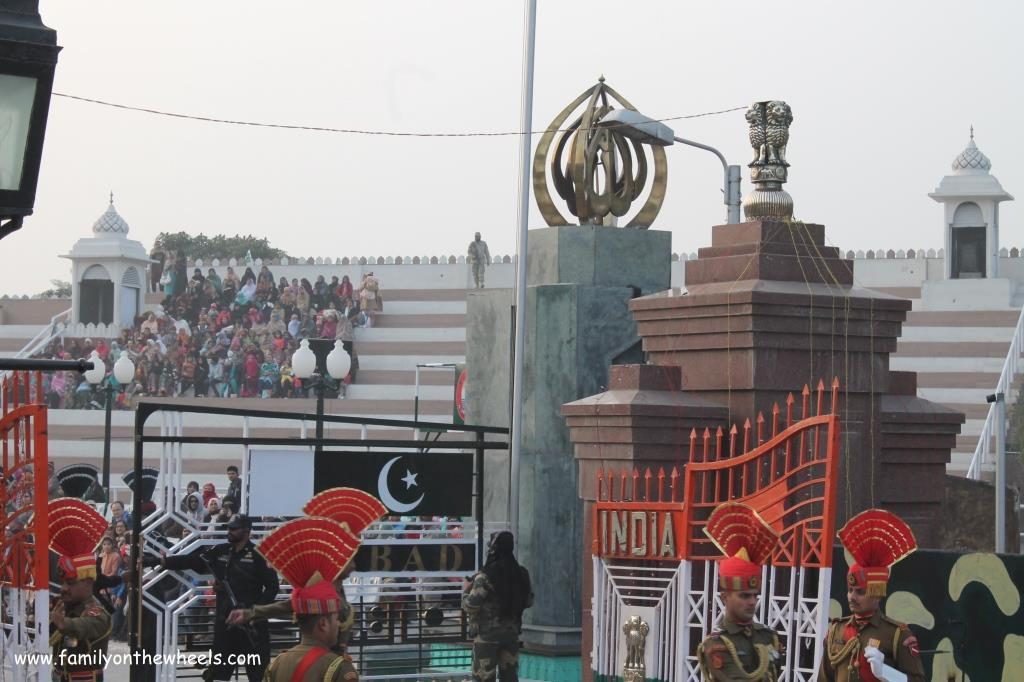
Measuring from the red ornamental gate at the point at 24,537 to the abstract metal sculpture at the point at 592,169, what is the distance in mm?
9481

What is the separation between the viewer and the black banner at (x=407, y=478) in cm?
1280

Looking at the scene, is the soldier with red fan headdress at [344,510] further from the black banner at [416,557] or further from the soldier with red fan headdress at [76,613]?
the black banner at [416,557]

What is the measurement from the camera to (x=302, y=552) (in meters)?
6.55

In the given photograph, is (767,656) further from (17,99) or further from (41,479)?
(17,99)

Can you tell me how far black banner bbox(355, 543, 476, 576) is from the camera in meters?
12.9

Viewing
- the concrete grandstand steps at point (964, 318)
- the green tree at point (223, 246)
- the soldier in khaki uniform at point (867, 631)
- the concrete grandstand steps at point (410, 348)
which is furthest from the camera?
the green tree at point (223, 246)

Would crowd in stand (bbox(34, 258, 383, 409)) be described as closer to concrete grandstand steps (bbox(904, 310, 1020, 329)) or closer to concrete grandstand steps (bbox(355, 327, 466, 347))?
concrete grandstand steps (bbox(355, 327, 466, 347))

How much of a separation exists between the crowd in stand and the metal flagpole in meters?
23.6

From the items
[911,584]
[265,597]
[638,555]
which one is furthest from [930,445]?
[265,597]

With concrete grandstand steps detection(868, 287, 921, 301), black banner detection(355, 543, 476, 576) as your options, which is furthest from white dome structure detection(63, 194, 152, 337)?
black banner detection(355, 543, 476, 576)

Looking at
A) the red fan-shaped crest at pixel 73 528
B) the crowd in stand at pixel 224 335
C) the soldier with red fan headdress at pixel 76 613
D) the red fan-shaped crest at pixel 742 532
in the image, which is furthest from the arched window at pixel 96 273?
the red fan-shaped crest at pixel 742 532

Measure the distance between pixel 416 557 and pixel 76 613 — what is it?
4236mm

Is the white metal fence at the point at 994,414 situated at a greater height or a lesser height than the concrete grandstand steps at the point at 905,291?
lesser

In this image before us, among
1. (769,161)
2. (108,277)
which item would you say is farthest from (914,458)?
(108,277)
